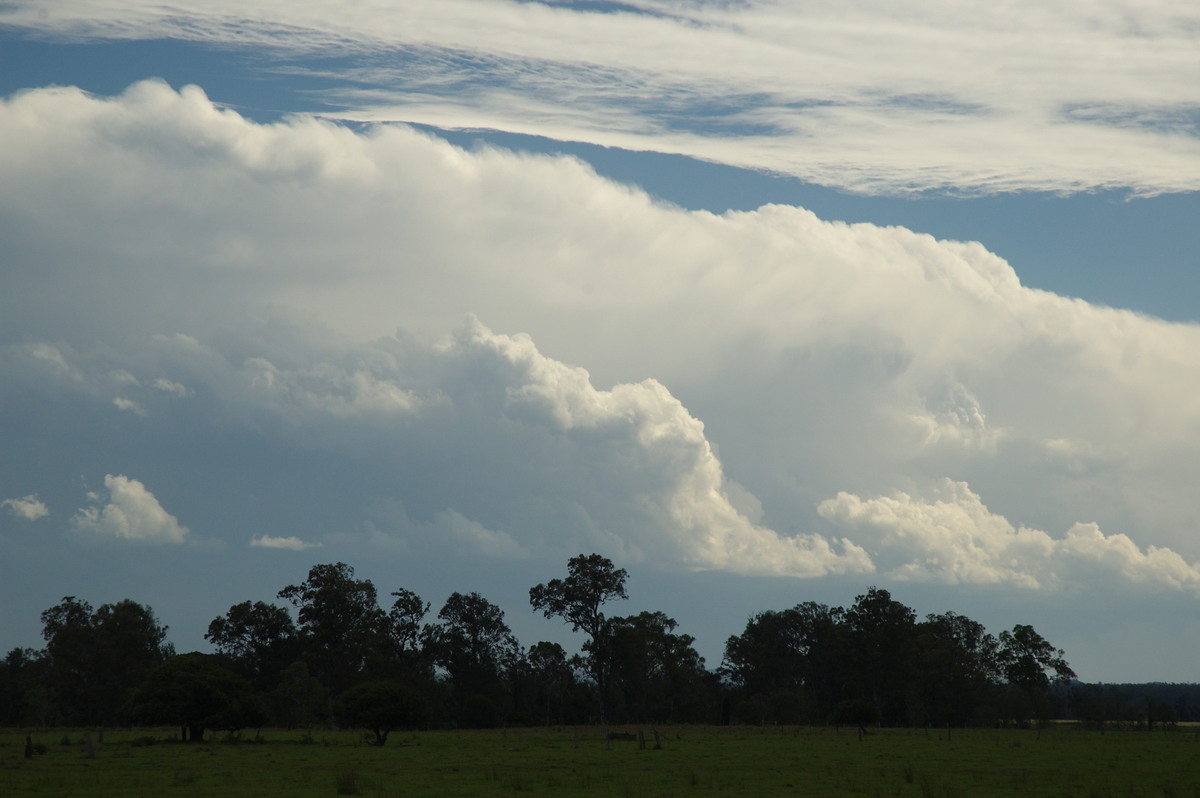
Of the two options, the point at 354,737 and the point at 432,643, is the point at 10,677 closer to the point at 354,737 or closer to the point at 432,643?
the point at 432,643

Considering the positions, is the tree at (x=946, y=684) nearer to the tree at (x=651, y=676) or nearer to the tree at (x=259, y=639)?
the tree at (x=651, y=676)

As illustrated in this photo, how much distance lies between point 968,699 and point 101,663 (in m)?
92.4

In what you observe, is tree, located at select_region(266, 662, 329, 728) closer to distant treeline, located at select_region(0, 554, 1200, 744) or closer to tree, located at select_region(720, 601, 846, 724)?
distant treeline, located at select_region(0, 554, 1200, 744)

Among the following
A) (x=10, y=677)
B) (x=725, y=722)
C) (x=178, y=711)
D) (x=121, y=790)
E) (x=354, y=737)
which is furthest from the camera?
(x=725, y=722)

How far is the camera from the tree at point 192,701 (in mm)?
65438

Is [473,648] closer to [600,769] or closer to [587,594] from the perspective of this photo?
[587,594]

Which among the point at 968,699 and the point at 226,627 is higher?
the point at 226,627

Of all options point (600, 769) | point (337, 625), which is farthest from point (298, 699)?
point (600, 769)

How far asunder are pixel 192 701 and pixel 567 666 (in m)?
65.1

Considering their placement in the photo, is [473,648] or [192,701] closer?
[192,701]

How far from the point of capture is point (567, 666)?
12550cm

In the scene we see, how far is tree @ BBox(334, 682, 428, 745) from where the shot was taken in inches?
2581

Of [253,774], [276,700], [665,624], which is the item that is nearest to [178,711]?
[253,774]

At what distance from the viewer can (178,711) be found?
214 feet
